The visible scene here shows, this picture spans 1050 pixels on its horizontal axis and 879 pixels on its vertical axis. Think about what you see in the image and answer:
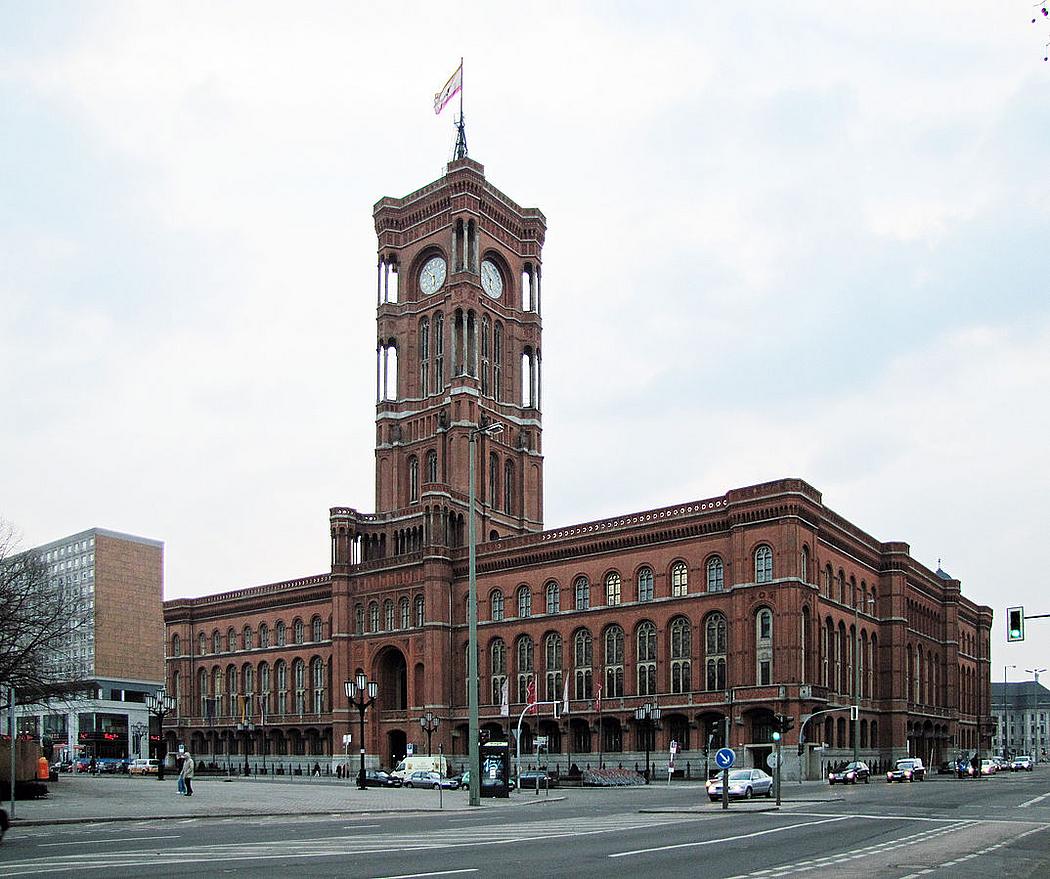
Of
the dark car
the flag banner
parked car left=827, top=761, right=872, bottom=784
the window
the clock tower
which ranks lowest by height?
the dark car

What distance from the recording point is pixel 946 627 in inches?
4318

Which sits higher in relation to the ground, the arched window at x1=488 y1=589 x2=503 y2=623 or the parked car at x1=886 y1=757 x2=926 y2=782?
the arched window at x1=488 y1=589 x2=503 y2=623

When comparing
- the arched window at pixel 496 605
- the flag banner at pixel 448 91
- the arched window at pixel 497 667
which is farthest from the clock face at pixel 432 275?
the arched window at pixel 497 667

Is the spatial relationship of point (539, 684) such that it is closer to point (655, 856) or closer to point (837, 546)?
point (837, 546)

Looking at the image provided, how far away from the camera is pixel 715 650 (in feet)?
271

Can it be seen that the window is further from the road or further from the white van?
the road

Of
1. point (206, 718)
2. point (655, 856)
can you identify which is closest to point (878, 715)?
point (206, 718)

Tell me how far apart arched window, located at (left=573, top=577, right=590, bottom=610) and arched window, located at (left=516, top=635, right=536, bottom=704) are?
5.88 m

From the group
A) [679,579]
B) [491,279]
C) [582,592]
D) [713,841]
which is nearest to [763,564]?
[679,579]

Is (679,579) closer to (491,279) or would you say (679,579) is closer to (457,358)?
(457,358)

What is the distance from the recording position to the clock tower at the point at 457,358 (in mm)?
106188

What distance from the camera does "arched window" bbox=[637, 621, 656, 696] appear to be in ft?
282

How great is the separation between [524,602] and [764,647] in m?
22.6

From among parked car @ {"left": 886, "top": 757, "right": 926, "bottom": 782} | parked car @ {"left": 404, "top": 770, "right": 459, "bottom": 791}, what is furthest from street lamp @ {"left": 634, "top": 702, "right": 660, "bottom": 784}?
parked car @ {"left": 886, "top": 757, "right": 926, "bottom": 782}
